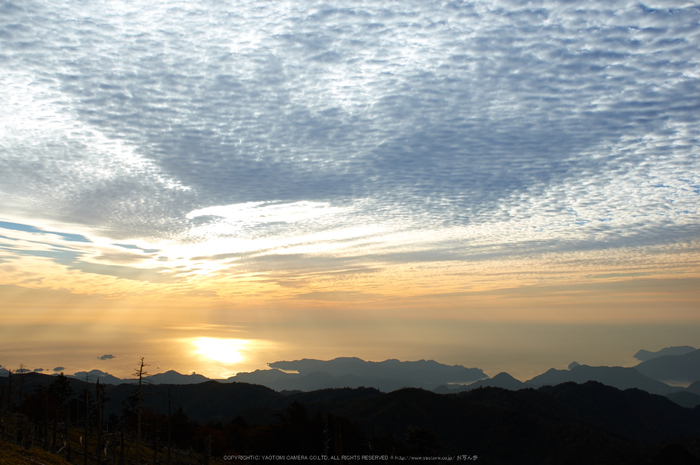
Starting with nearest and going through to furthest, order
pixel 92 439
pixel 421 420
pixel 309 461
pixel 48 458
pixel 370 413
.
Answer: pixel 48 458 < pixel 309 461 < pixel 92 439 < pixel 421 420 < pixel 370 413

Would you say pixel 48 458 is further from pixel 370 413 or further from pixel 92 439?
pixel 370 413

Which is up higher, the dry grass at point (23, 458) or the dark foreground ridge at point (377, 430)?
the dry grass at point (23, 458)

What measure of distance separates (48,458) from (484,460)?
366 ft

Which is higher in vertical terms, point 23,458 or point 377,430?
point 23,458

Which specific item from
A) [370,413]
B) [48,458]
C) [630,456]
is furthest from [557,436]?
[48,458]

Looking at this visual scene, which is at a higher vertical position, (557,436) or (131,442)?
(131,442)

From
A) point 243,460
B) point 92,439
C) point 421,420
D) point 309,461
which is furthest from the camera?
point 421,420

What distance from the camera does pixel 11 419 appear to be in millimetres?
→ 66438

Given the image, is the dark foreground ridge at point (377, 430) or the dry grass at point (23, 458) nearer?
the dry grass at point (23, 458)

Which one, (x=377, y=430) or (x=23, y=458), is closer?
(x=23, y=458)

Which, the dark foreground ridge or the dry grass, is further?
the dark foreground ridge

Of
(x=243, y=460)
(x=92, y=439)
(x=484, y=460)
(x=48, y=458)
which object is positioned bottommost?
(x=484, y=460)

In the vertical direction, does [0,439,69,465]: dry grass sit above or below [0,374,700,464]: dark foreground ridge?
above

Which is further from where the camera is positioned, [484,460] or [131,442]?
[484,460]
